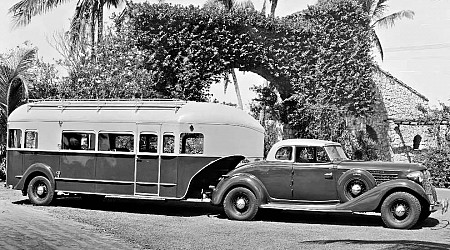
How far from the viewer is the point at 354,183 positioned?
40.3ft

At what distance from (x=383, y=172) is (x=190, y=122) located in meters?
4.50

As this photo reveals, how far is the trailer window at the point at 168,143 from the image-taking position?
13559 mm

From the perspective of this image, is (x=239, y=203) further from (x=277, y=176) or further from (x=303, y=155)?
(x=303, y=155)

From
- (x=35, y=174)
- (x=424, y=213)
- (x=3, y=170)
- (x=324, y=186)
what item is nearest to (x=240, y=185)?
(x=324, y=186)

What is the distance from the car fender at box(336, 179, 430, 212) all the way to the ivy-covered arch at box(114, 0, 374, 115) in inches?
378

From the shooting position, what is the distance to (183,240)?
990 cm

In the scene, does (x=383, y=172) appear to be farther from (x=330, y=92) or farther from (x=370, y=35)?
(x=370, y=35)

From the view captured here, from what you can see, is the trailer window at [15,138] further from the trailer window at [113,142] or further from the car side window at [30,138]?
the trailer window at [113,142]

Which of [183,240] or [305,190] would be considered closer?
A: [183,240]

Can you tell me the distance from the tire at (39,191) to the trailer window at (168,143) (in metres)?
3.40

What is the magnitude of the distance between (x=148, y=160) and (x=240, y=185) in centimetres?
231

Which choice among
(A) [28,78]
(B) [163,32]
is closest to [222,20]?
(B) [163,32]

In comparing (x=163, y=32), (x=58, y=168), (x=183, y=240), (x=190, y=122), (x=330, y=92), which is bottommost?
(x=183, y=240)

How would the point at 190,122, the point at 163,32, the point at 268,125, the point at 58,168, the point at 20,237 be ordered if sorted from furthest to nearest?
the point at 268,125 < the point at 163,32 < the point at 58,168 < the point at 190,122 < the point at 20,237
